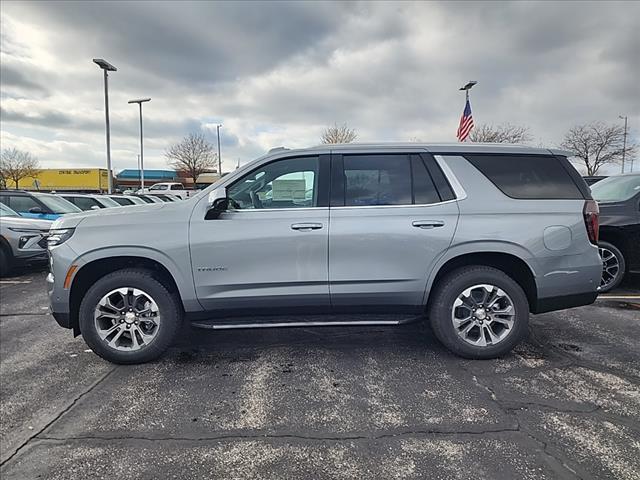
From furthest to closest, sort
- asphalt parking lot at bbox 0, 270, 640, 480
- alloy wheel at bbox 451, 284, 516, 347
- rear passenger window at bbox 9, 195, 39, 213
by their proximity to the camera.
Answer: rear passenger window at bbox 9, 195, 39, 213
alloy wheel at bbox 451, 284, 516, 347
asphalt parking lot at bbox 0, 270, 640, 480

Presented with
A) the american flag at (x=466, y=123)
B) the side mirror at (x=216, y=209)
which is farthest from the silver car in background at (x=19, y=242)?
the american flag at (x=466, y=123)

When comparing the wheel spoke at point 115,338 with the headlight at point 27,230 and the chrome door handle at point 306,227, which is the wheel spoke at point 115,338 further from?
the headlight at point 27,230

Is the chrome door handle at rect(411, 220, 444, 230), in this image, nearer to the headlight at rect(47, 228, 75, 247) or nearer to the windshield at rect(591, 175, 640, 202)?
the headlight at rect(47, 228, 75, 247)

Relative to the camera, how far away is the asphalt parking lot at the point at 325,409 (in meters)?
2.39

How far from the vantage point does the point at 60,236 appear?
371 centimetres

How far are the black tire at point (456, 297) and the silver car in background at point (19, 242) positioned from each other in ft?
23.9

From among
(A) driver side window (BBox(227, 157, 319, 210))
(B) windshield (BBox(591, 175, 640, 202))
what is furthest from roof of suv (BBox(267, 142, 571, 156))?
(B) windshield (BBox(591, 175, 640, 202))

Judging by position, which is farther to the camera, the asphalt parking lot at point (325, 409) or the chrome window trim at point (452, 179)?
the chrome window trim at point (452, 179)

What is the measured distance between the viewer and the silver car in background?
302 inches

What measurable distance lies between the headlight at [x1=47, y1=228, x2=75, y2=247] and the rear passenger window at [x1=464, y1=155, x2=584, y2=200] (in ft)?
12.0

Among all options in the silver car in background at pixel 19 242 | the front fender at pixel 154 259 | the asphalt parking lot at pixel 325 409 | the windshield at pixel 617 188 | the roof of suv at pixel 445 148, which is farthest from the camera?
the silver car in background at pixel 19 242

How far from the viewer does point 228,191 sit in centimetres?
374

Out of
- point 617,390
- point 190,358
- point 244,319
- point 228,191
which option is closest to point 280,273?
point 244,319

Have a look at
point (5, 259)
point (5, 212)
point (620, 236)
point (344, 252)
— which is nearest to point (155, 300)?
point (344, 252)
